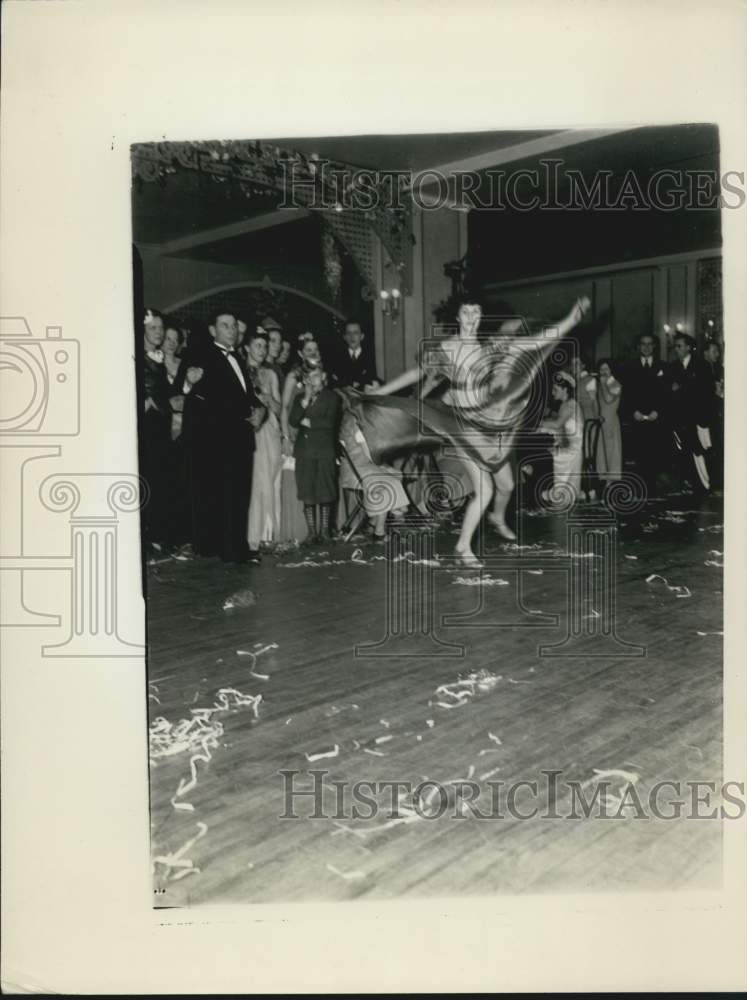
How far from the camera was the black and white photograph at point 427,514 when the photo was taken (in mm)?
2070

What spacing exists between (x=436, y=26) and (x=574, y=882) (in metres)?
2.17

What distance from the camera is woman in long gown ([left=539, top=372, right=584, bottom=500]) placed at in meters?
3.11

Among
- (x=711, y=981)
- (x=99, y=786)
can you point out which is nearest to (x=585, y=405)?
(x=711, y=981)

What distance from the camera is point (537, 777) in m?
2.21

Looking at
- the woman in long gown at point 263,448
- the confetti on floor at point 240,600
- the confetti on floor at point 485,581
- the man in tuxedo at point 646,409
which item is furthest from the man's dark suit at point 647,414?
the confetti on floor at point 240,600

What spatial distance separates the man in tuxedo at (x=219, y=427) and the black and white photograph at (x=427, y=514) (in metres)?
0.01

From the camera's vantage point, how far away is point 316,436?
3861 millimetres

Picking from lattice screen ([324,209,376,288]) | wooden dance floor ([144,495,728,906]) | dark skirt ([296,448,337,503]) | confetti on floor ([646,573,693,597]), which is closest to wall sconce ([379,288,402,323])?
lattice screen ([324,209,376,288])

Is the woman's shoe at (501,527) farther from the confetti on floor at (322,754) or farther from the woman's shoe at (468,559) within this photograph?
the confetti on floor at (322,754)

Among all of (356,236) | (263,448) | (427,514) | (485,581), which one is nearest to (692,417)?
(427,514)

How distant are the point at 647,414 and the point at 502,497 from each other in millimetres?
959

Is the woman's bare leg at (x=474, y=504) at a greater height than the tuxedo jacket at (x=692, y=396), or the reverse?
the tuxedo jacket at (x=692, y=396)

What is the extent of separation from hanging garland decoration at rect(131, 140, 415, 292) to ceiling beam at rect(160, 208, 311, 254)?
0.38 ft

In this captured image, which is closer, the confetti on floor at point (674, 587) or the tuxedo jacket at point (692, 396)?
the tuxedo jacket at point (692, 396)
